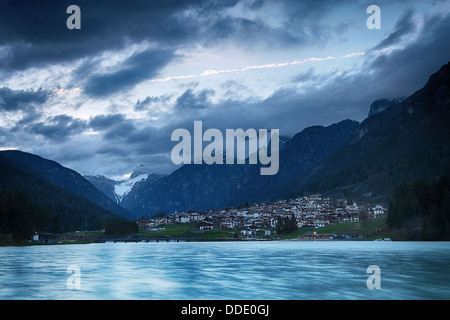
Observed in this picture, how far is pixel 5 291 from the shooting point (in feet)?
149

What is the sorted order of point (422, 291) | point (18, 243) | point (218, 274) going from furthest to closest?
point (18, 243), point (218, 274), point (422, 291)

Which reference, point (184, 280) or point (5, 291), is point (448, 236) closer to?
point (184, 280)

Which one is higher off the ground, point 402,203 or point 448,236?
point 402,203

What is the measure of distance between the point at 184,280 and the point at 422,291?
2685 cm

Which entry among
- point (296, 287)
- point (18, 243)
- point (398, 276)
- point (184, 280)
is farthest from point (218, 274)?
point (18, 243)

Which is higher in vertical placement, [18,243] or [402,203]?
[402,203]
